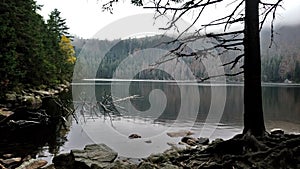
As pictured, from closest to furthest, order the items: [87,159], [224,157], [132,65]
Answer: [224,157] → [87,159] → [132,65]

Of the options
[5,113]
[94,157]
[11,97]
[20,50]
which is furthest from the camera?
[20,50]

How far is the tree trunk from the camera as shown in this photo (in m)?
6.76

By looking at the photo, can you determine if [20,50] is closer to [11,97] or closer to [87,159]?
[11,97]

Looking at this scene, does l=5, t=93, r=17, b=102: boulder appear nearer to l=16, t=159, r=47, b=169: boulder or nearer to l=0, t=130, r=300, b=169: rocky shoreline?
l=0, t=130, r=300, b=169: rocky shoreline

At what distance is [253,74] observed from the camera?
677cm

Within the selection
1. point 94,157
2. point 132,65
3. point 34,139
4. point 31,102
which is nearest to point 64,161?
point 94,157

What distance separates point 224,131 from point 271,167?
12074mm

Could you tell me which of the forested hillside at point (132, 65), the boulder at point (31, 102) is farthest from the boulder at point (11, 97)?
the forested hillside at point (132, 65)

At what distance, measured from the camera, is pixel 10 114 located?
17.8 m

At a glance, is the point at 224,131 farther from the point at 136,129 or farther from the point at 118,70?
the point at 118,70

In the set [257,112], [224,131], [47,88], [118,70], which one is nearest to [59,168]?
[257,112]

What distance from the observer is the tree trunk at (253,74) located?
676cm

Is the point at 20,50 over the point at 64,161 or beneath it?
over

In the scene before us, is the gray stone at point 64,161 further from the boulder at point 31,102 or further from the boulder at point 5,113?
the boulder at point 31,102
